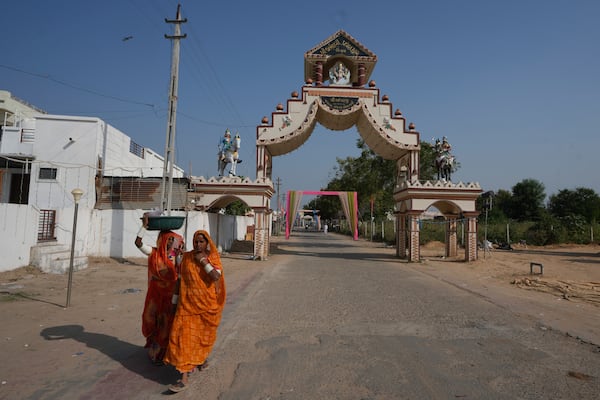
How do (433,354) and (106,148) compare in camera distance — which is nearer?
(433,354)

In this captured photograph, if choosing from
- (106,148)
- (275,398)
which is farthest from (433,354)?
(106,148)

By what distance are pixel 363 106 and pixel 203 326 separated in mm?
16856

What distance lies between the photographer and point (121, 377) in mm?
4074

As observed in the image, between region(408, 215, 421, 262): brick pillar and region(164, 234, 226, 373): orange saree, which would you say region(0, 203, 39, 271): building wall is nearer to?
region(164, 234, 226, 373): orange saree

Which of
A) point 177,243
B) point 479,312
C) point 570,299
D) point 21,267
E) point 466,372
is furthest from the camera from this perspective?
point 21,267

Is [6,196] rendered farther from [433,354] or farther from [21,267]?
[433,354]

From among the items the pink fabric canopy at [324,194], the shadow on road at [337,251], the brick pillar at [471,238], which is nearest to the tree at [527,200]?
the shadow on road at [337,251]

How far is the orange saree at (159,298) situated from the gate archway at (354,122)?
46.0ft

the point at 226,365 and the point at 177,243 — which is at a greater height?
the point at 177,243

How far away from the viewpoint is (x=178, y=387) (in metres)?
3.69

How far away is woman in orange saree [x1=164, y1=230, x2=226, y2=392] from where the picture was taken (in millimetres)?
3830

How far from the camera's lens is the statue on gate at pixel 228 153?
63.4 feet

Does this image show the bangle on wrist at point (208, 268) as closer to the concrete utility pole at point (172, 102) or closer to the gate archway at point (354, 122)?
the concrete utility pole at point (172, 102)

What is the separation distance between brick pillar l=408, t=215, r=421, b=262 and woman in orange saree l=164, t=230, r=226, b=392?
1524 cm
